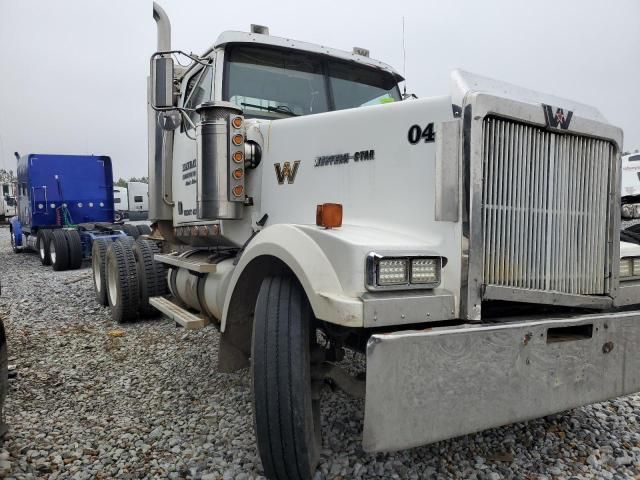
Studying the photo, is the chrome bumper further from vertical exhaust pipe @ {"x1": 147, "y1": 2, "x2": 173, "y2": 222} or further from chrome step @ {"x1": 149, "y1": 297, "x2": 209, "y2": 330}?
vertical exhaust pipe @ {"x1": 147, "y1": 2, "x2": 173, "y2": 222}

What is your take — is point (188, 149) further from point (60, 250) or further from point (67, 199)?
point (67, 199)

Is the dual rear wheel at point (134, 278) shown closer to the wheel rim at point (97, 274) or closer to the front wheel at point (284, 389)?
the wheel rim at point (97, 274)

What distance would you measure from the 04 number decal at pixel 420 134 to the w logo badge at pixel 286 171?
36.8 inches

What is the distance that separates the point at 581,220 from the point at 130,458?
9.22ft

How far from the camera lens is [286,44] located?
4070 millimetres

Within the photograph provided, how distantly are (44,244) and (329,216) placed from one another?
12863mm

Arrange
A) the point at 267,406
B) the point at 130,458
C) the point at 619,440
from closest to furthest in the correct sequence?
the point at 267,406 → the point at 130,458 → the point at 619,440

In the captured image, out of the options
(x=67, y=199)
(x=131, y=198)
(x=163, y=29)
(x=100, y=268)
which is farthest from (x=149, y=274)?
(x=131, y=198)

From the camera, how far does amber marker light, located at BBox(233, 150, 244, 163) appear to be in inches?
140

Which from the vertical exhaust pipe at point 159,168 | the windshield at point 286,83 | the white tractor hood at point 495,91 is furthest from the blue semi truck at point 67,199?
the white tractor hood at point 495,91

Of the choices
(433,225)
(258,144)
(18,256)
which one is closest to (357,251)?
(433,225)

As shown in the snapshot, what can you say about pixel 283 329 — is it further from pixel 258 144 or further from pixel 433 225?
pixel 258 144

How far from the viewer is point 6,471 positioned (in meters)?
2.71

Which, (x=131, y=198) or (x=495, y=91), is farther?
(x=131, y=198)
